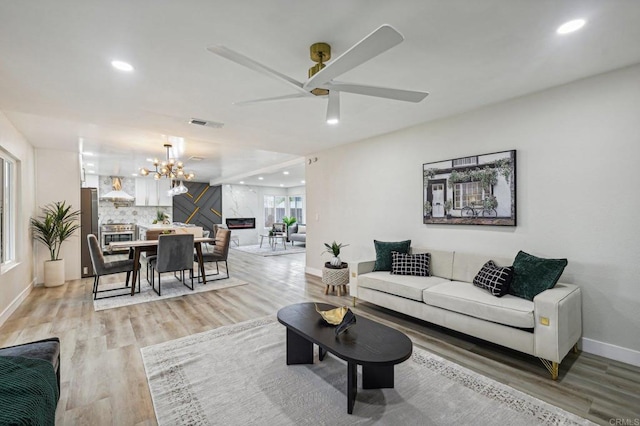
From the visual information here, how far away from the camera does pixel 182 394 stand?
211 cm

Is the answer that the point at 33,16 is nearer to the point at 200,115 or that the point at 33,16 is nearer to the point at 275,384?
the point at 200,115

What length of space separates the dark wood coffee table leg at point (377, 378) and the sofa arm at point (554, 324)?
123cm

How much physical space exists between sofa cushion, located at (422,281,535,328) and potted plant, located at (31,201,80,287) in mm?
6039

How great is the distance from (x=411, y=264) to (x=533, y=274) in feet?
4.21

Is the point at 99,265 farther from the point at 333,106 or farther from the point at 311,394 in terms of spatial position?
the point at 333,106

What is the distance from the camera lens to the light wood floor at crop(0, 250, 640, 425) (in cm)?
198

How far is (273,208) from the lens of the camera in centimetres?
1316

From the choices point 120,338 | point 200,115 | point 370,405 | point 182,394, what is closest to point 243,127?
point 200,115

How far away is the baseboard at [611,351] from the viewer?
8.02ft

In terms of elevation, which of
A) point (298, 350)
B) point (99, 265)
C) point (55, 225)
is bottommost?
point (298, 350)

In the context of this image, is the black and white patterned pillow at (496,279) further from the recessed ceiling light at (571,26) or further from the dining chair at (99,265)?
the dining chair at (99,265)

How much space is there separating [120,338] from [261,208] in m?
9.74

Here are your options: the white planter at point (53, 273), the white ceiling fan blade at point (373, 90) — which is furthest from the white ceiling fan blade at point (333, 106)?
the white planter at point (53, 273)

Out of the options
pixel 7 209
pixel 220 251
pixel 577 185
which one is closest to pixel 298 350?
pixel 577 185
